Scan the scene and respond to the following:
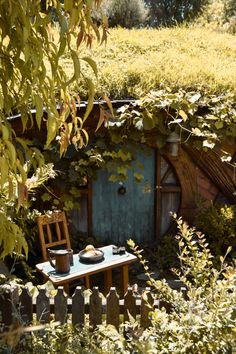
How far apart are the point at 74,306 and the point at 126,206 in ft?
10.5

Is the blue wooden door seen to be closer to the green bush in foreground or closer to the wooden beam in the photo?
the wooden beam

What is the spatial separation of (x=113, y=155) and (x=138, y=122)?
2.03 feet

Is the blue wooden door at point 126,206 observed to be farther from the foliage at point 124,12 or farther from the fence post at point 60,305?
the foliage at point 124,12

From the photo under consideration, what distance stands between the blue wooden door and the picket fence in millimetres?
2927

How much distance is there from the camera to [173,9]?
1842 cm

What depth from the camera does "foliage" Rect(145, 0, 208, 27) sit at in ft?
59.9

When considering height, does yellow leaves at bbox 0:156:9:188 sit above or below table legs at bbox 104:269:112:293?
above

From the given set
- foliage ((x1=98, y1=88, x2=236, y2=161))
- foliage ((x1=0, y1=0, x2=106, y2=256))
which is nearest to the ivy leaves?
foliage ((x1=98, y1=88, x2=236, y2=161))

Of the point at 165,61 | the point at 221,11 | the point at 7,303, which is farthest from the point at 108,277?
the point at 221,11

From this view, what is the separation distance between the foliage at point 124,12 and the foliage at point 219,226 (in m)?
10.2

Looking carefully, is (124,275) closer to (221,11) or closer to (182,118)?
(182,118)

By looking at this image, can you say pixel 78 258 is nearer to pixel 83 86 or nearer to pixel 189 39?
pixel 83 86

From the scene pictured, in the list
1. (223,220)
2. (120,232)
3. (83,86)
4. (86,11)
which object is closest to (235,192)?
(223,220)

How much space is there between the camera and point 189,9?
18.4 m
